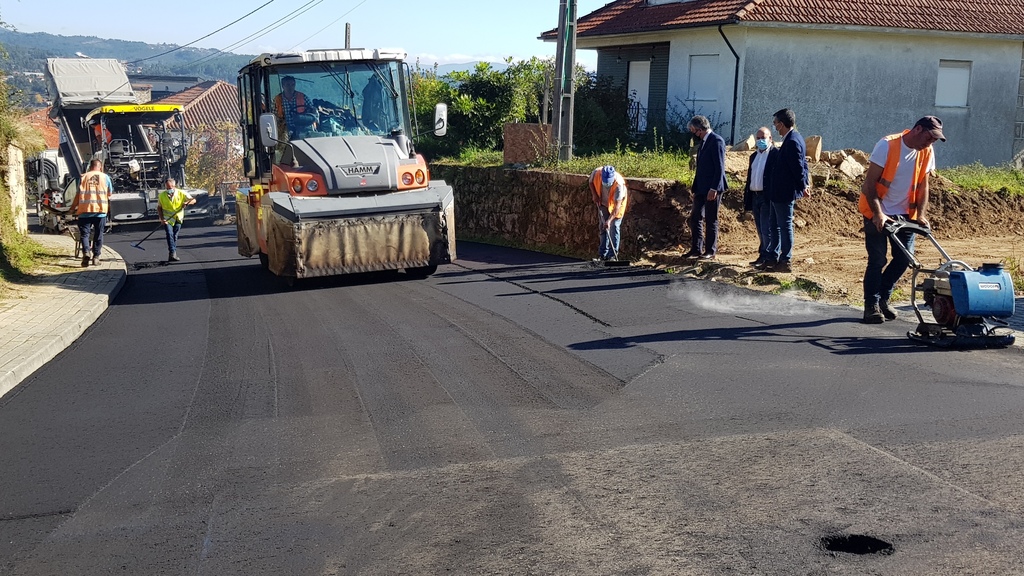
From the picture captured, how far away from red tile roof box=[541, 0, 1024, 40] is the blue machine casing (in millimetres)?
14502

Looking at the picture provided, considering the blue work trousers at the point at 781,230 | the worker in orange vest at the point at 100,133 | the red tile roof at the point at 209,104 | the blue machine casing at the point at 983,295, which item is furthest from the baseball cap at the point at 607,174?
the red tile roof at the point at 209,104

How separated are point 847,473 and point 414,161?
853 centimetres

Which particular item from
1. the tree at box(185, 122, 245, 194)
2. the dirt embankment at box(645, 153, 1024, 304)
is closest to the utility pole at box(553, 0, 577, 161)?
the dirt embankment at box(645, 153, 1024, 304)

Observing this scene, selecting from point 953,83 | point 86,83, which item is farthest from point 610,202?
point 86,83

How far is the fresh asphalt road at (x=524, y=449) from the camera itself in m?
4.23

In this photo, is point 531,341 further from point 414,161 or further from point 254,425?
point 414,161

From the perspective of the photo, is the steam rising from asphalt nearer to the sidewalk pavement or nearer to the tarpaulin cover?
the sidewalk pavement

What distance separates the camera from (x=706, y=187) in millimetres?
12273

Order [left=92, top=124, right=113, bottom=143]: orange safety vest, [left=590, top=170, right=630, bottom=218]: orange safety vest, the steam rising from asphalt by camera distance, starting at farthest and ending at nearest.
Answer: [left=92, top=124, right=113, bottom=143]: orange safety vest → [left=590, top=170, right=630, bottom=218]: orange safety vest → the steam rising from asphalt

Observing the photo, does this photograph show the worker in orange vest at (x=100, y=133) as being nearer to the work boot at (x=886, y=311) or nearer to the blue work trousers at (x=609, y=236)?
the blue work trousers at (x=609, y=236)

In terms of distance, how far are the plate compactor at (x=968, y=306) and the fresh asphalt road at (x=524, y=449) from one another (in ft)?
0.65

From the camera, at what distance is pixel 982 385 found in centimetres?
650

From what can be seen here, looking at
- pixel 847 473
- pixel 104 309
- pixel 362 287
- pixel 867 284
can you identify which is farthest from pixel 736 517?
pixel 104 309

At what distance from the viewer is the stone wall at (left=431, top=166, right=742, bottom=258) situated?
13.9 metres
